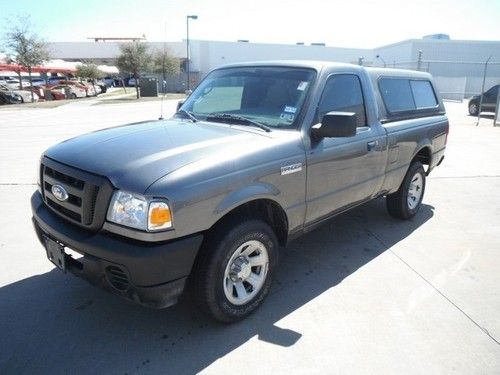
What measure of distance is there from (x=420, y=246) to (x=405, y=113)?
5.18 feet

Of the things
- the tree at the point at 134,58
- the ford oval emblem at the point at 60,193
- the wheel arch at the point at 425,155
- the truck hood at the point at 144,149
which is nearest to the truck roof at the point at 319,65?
the truck hood at the point at 144,149

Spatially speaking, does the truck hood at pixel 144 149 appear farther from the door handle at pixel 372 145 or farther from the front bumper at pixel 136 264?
the door handle at pixel 372 145

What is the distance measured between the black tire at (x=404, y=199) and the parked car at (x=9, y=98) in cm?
2913

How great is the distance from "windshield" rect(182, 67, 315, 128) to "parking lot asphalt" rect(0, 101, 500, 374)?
60.1 inches

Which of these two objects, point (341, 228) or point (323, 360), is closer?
point (323, 360)

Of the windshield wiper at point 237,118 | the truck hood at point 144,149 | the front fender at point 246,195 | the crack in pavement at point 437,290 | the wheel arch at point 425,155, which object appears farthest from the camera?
the wheel arch at point 425,155

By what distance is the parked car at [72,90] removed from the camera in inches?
1307

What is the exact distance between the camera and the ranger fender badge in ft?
10.1

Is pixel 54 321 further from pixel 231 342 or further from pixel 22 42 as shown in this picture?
pixel 22 42

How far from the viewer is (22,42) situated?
1229 inches

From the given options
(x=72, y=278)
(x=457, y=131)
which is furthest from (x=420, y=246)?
(x=457, y=131)

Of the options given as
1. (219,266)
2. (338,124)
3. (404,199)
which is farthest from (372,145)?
(219,266)

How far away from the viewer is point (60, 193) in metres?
2.82

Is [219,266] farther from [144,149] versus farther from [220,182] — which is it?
[144,149]
